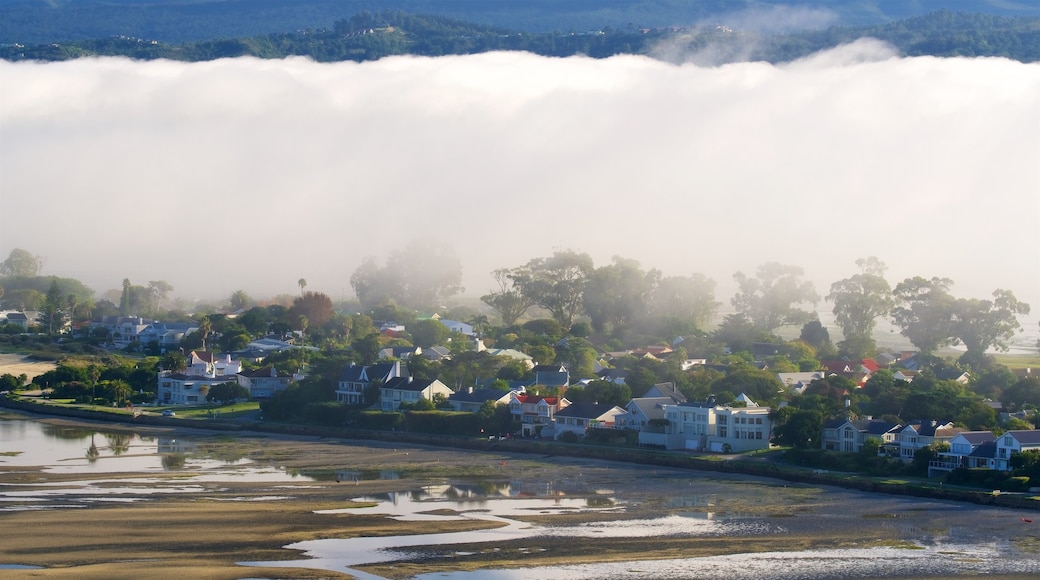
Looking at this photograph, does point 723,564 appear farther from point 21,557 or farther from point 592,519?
point 21,557

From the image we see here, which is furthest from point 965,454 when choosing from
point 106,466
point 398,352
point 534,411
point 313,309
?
point 313,309

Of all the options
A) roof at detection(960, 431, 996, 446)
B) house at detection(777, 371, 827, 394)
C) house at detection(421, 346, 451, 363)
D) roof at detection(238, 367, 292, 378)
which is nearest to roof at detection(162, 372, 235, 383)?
roof at detection(238, 367, 292, 378)

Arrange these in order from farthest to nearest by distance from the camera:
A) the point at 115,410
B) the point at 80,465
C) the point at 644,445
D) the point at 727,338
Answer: the point at 727,338 < the point at 115,410 < the point at 644,445 < the point at 80,465

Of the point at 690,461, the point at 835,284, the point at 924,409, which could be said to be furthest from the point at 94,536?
the point at 835,284

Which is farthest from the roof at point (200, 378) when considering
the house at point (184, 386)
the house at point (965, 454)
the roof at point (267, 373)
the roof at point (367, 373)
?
the house at point (965, 454)

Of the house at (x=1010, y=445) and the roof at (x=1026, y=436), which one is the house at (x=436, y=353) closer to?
the roof at (x=1026, y=436)

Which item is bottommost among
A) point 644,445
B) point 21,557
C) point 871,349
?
point 21,557
